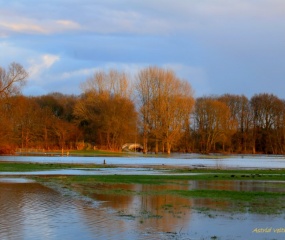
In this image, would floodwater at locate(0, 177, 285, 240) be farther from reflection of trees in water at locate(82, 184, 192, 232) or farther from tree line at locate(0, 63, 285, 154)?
tree line at locate(0, 63, 285, 154)

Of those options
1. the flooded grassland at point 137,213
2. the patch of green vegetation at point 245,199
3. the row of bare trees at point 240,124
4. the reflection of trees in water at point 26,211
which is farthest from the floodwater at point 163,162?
the row of bare trees at point 240,124

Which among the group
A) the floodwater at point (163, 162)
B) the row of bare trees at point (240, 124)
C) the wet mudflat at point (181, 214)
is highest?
the row of bare trees at point (240, 124)

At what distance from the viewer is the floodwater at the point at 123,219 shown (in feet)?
38.6

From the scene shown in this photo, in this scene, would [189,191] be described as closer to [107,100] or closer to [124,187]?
[124,187]

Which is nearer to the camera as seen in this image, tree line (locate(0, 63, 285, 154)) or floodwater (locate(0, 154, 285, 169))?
floodwater (locate(0, 154, 285, 169))

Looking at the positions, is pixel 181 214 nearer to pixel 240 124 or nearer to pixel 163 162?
pixel 163 162

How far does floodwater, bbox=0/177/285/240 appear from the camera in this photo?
463 inches

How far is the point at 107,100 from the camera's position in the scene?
102 meters

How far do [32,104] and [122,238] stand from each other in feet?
322

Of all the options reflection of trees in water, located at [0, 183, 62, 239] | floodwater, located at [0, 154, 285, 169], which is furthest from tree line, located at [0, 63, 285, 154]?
reflection of trees in water, located at [0, 183, 62, 239]

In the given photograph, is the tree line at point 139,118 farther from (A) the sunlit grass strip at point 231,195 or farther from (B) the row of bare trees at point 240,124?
(A) the sunlit grass strip at point 231,195

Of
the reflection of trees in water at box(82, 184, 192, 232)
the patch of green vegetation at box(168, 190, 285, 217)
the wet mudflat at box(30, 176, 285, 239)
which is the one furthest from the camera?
the patch of green vegetation at box(168, 190, 285, 217)

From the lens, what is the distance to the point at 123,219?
1397 cm

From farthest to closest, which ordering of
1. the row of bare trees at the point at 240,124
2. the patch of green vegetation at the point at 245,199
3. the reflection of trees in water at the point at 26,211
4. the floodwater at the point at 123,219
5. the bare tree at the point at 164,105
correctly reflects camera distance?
the row of bare trees at the point at 240,124
the bare tree at the point at 164,105
the patch of green vegetation at the point at 245,199
the reflection of trees in water at the point at 26,211
the floodwater at the point at 123,219
